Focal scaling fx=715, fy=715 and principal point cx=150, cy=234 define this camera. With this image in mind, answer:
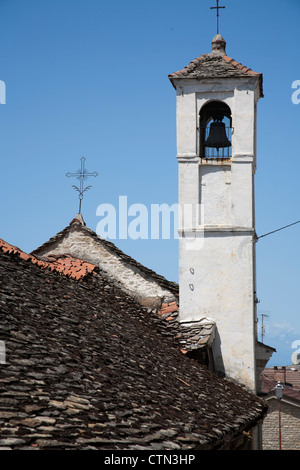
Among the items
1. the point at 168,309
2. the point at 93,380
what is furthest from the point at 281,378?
the point at 93,380

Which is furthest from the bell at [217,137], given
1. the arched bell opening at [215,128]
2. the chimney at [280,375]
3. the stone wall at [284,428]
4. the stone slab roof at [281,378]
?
the chimney at [280,375]

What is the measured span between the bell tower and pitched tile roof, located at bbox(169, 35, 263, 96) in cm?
2

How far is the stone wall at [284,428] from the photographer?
30.0 metres

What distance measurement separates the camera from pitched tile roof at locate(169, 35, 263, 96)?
51.4 ft

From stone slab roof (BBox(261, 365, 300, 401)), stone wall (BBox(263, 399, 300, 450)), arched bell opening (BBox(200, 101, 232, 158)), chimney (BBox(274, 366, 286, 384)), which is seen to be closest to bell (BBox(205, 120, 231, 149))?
arched bell opening (BBox(200, 101, 232, 158))

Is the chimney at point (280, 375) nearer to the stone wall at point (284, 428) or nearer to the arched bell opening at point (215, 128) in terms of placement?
the stone wall at point (284, 428)

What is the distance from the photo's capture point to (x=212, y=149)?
15.9 metres

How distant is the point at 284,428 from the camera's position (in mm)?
30438

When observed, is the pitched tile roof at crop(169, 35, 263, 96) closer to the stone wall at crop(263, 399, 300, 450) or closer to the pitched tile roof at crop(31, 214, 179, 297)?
the pitched tile roof at crop(31, 214, 179, 297)

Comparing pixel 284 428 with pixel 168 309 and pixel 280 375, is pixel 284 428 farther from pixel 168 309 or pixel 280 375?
pixel 168 309

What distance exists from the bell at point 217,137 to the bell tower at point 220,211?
0.02m

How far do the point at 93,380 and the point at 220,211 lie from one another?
7709 millimetres

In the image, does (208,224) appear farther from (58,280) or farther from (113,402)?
(113,402)
